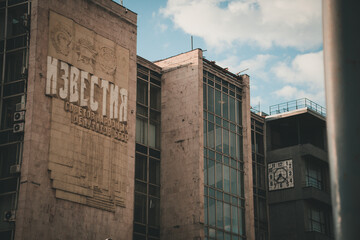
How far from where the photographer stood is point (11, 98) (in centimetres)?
3819

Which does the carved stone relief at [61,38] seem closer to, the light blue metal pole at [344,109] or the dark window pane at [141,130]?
the dark window pane at [141,130]

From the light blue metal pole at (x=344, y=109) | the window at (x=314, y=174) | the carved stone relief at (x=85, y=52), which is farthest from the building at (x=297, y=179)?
the light blue metal pole at (x=344, y=109)

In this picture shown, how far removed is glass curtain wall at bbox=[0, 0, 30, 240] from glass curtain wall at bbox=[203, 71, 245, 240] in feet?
53.8

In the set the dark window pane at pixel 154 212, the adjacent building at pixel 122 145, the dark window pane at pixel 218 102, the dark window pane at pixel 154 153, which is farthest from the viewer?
the dark window pane at pixel 218 102

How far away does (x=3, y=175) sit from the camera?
3681cm

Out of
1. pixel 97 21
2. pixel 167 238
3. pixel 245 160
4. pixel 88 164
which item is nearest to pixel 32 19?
pixel 97 21

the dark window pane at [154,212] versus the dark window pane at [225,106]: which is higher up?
the dark window pane at [225,106]

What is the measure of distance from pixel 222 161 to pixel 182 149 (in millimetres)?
4135

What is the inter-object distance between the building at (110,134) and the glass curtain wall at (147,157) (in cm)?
10

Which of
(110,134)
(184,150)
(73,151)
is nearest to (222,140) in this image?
(184,150)

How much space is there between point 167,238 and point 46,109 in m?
15.6

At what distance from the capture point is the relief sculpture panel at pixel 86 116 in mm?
37281

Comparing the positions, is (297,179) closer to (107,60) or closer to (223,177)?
(223,177)

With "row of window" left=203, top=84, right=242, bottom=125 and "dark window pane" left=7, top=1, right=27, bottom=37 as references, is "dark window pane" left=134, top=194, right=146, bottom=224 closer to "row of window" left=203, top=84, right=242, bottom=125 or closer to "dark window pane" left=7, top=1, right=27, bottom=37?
"row of window" left=203, top=84, right=242, bottom=125
